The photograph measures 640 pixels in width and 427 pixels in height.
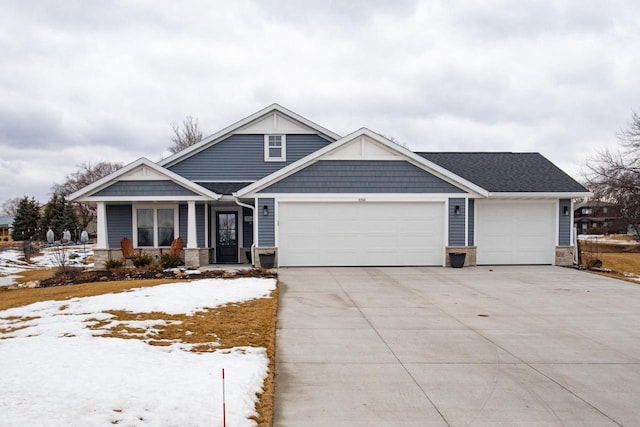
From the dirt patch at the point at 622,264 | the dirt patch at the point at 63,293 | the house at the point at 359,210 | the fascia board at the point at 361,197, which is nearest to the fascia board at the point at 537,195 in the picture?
the house at the point at 359,210

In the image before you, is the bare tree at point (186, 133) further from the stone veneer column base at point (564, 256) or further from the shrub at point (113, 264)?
the stone veneer column base at point (564, 256)

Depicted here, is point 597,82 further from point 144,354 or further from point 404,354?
point 144,354

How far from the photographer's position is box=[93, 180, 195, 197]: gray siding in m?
15.6

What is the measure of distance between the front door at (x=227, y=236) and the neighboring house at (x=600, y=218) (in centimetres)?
1391

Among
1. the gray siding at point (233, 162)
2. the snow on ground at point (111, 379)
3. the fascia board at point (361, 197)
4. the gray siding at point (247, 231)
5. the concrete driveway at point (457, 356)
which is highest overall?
the gray siding at point (233, 162)

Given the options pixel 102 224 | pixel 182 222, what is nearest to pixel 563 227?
pixel 182 222

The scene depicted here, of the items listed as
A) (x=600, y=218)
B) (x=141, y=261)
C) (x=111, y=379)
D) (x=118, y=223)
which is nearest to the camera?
(x=111, y=379)

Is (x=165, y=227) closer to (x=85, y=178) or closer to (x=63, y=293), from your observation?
(x=63, y=293)

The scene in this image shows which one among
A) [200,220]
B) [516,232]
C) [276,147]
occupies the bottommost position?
[516,232]

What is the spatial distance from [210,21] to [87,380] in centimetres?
1257

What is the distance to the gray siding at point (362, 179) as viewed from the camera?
49.5ft

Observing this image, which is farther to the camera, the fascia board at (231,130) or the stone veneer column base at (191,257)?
the fascia board at (231,130)

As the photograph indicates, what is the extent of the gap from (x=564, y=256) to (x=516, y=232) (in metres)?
1.99

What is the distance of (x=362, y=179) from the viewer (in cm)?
1520
